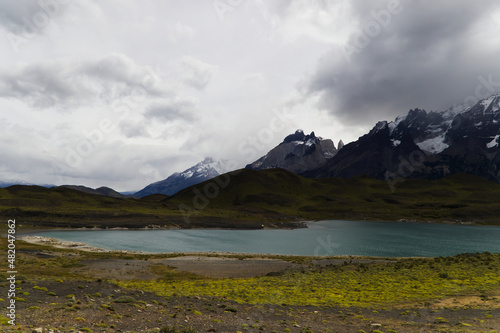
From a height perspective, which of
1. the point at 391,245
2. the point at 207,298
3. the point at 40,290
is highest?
the point at 40,290

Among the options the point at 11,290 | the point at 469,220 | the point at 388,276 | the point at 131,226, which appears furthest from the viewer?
the point at 469,220

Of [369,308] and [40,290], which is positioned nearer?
[40,290]

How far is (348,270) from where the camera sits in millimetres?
42250

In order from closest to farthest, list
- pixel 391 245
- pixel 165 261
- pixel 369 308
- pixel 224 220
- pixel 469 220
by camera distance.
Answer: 1. pixel 369 308
2. pixel 165 261
3. pixel 391 245
4. pixel 224 220
5. pixel 469 220

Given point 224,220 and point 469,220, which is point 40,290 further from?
point 469,220

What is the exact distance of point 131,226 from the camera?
132m

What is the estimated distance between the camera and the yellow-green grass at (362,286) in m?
26.0

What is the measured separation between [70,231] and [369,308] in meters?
122

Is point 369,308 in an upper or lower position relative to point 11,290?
lower

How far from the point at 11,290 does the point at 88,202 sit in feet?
668

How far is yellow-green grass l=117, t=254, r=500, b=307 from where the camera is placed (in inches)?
1024

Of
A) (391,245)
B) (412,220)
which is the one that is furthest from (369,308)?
(412,220)

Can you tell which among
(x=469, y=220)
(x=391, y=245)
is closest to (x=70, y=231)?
(x=391, y=245)

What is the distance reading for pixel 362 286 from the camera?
3161 cm
